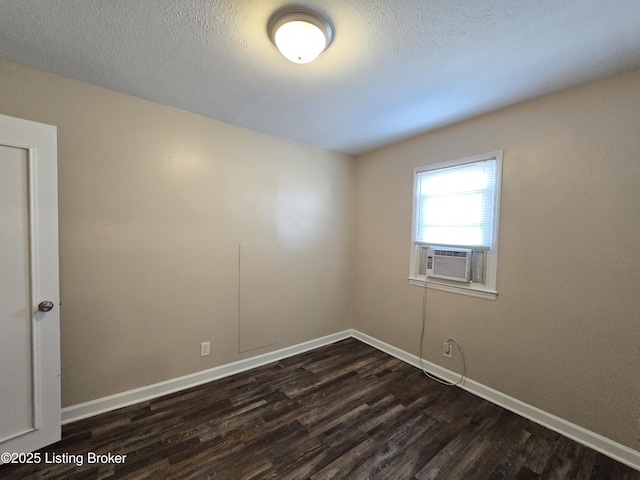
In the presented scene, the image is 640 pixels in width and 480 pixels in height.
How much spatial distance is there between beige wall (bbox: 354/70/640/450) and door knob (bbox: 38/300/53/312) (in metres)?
3.14

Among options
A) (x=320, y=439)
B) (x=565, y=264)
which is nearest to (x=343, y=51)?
(x=565, y=264)

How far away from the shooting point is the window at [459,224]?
7.43 feet

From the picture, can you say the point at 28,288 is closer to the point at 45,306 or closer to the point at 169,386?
the point at 45,306

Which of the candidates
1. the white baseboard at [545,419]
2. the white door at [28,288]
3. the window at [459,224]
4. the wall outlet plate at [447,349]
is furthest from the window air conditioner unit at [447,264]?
the white door at [28,288]

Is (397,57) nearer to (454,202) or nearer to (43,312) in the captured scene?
(454,202)

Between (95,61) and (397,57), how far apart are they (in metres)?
1.94

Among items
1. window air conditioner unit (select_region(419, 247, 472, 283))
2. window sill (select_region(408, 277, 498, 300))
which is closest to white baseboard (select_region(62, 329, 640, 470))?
window sill (select_region(408, 277, 498, 300))

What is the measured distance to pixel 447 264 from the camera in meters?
2.52

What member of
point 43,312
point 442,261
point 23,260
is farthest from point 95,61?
point 442,261

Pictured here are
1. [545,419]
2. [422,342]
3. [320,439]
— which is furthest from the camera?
[422,342]

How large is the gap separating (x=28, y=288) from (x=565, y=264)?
3.66 meters

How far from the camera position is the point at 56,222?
166 centimetres

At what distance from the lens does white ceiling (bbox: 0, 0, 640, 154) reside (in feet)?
4.06

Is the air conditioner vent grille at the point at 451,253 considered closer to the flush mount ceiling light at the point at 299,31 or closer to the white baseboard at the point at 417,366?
the white baseboard at the point at 417,366
